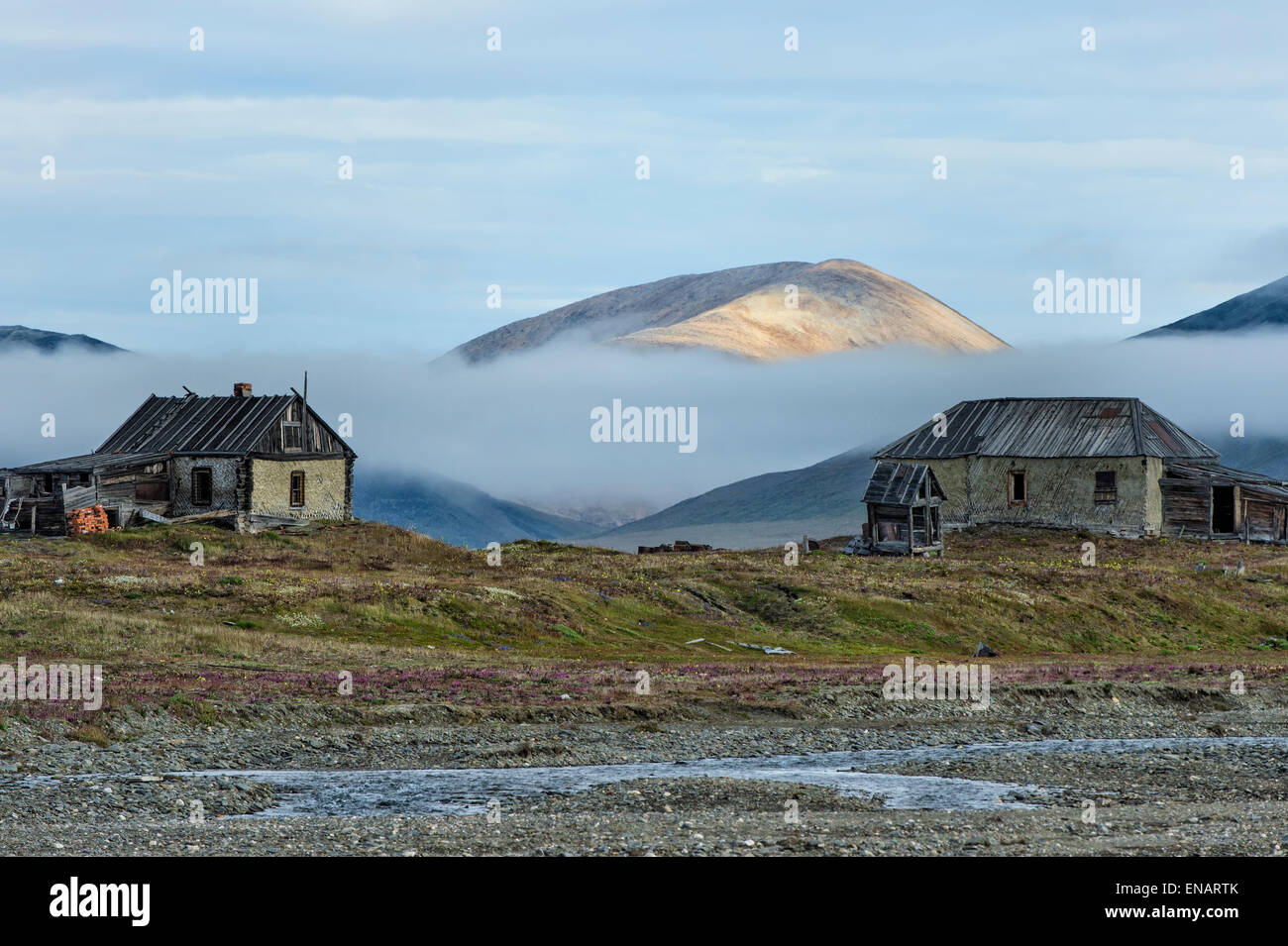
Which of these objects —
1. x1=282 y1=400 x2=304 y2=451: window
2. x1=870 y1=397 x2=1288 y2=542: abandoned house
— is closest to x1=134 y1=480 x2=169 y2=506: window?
x1=282 y1=400 x2=304 y2=451: window

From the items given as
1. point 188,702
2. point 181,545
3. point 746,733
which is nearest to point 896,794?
point 746,733

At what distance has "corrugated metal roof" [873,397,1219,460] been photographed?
80125 mm

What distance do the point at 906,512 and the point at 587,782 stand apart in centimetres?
4755

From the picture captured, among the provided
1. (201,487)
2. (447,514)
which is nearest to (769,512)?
(447,514)

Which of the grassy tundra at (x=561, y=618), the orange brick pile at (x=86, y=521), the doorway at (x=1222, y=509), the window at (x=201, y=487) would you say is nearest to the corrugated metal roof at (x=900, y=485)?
the grassy tundra at (x=561, y=618)

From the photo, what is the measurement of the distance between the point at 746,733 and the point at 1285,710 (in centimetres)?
1446

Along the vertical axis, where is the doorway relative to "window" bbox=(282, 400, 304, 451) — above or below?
below

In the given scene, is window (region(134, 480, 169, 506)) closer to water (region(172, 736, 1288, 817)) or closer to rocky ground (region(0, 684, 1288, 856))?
rocky ground (region(0, 684, 1288, 856))

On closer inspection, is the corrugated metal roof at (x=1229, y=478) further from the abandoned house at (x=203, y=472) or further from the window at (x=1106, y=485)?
the abandoned house at (x=203, y=472)

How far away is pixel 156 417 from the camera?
75062 mm

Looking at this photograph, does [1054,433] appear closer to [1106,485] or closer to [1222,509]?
[1106,485]

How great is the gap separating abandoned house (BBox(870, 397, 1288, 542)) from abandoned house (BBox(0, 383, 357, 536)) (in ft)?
100

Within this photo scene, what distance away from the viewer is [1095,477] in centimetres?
7975
